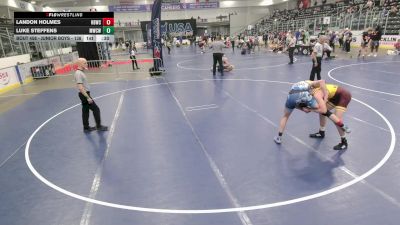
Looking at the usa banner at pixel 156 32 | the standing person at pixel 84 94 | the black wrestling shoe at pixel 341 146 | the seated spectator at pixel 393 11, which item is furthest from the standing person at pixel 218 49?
the seated spectator at pixel 393 11

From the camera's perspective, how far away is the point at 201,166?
18.3 ft

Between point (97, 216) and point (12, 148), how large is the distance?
14.1ft

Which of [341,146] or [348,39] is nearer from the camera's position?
[341,146]

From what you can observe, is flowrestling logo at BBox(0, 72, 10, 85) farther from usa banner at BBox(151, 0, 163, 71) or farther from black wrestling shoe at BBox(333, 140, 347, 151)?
black wrestling shoe at BBox(333, 140, 347, 151)

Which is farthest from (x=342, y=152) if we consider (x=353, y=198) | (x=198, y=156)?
(x=198, y=156)

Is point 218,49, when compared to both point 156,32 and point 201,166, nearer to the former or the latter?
point 156,32

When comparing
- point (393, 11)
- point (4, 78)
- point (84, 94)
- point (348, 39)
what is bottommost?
point (4, 78)

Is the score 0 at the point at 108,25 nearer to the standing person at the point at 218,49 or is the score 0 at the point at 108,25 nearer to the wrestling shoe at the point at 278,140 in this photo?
the standing person at the point at 218,49

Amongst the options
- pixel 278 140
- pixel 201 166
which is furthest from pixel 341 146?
pixel 201 166

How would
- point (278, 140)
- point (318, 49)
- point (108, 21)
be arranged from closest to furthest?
point (278, 140) → point (318, 49) → point (108, 21)

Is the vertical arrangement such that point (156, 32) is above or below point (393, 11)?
below
